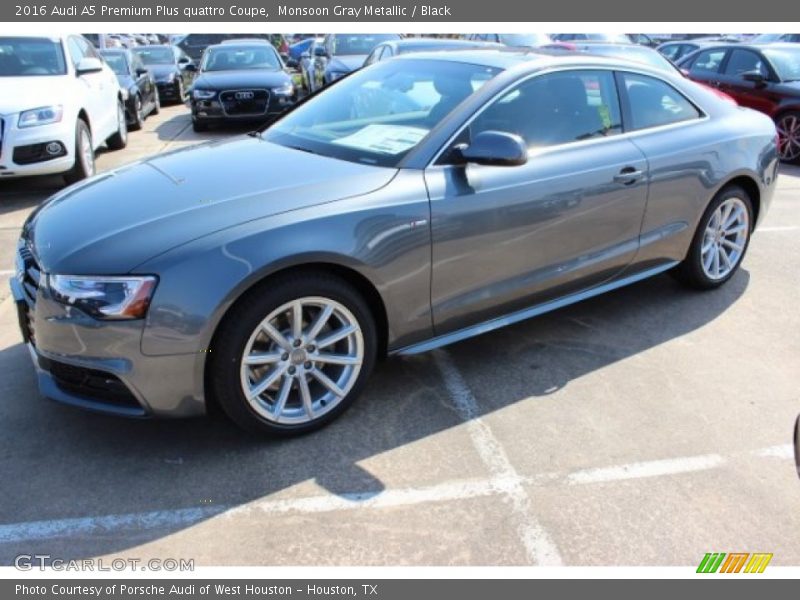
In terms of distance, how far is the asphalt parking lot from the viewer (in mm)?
2465

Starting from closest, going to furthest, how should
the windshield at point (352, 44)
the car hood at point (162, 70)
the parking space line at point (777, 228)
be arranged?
1. the parking space line at point (777, 228)
2. the windshield at point (352, 44)
3. the car hood at point (162, 70)

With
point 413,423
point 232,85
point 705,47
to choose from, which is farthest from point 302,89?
point 413,423

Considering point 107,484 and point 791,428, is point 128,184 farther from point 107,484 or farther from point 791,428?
point 791,428

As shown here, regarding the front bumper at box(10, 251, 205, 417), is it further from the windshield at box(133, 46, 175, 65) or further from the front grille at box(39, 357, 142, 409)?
the windshield at box(133, 46, 175, 65)

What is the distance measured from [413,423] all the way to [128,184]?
5.78ft

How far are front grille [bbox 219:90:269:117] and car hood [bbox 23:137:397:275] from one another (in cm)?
749

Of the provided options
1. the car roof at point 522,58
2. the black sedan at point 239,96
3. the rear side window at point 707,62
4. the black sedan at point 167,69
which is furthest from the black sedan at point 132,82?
the rear side window at point 707,62

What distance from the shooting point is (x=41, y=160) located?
667 centimetres

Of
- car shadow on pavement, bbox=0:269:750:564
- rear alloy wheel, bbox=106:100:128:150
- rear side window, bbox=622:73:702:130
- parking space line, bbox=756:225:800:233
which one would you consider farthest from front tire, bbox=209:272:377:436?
rear alloy wheel, bbox=106:100:128:150

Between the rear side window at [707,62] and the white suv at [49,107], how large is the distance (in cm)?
874

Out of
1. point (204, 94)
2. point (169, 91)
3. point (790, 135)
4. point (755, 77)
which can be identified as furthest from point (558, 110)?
point (169, 91)

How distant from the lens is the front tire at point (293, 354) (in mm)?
Answer: 2715

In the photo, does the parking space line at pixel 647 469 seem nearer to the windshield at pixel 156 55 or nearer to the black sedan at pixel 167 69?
the black sedan at pixel 167 69
